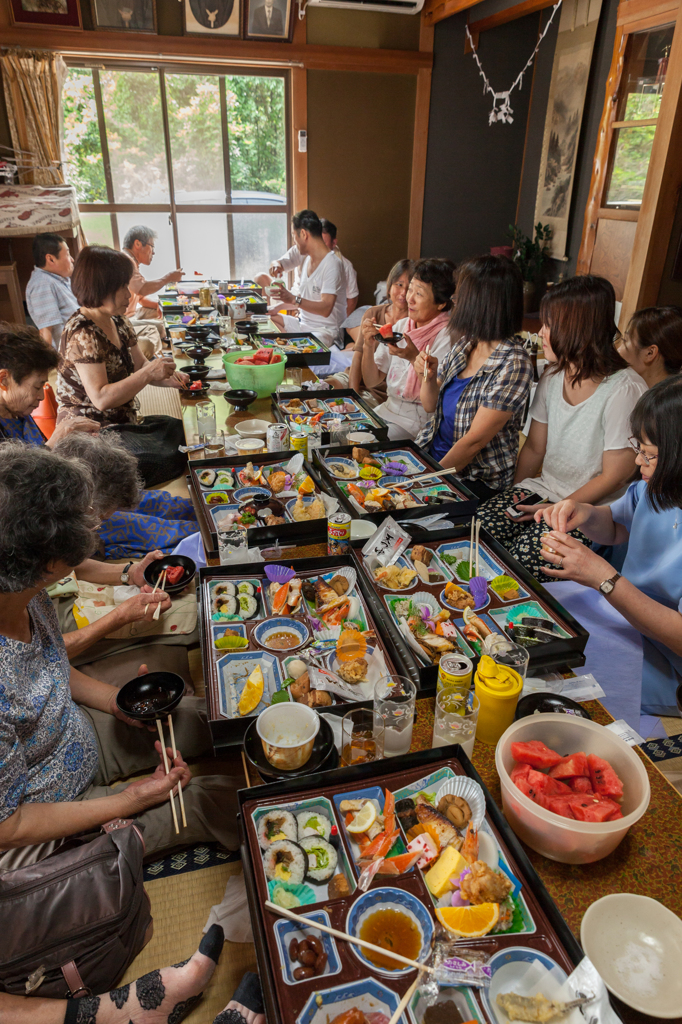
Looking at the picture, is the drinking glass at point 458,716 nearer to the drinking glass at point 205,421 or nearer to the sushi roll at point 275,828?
the sushi roll at point 275,828

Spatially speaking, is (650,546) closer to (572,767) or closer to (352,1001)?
(572,767)

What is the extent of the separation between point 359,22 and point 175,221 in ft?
8.40

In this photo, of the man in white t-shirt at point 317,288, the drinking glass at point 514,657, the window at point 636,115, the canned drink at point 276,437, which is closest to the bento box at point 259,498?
the canned drink at point 276,437

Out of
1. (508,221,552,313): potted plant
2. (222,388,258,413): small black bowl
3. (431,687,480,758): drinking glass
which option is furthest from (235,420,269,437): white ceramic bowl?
(508,221,552,313): potted plant

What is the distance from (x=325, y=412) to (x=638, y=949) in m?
2.36

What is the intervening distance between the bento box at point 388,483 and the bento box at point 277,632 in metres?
0.37

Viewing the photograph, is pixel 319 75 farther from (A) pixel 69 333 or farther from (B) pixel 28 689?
(B) pixel 28 689

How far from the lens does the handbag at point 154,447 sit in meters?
3.24

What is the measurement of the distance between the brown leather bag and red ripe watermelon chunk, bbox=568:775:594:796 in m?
0.91

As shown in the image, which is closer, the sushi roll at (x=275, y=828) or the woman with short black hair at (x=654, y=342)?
the sushi roll at (x=275, y=828)

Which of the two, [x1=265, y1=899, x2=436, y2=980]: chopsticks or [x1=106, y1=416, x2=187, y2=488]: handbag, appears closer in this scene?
[x1=265, y1=899, x2=436, y2=980]: chopsticks

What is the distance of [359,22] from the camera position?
20.2ft

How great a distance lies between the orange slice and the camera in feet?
3.12

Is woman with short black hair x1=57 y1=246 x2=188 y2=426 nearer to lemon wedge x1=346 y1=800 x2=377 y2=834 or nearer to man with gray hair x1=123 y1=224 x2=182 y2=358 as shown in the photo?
man with gray hair x1=123 y1=224 x2=182 y2=358
